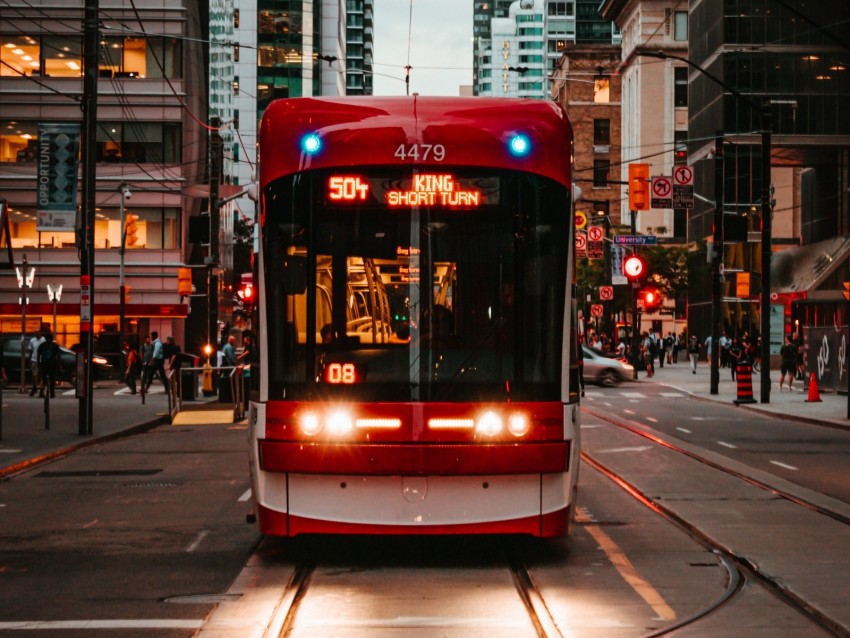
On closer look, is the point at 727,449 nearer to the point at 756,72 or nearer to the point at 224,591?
the point at 224,591

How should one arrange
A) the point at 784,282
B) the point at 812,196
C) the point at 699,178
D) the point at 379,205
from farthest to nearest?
the point at 699,178 < the point at 812,196 < the point at 784,282 < the point at 379,205

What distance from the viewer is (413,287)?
9.41 meters

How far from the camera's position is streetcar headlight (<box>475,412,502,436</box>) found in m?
9.27

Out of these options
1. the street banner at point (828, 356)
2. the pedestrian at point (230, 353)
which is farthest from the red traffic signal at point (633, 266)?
the pedestrian at point (230, 353)

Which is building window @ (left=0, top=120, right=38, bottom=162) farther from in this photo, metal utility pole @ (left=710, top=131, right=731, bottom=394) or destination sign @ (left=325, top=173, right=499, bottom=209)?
destination sign @ (left=325, top=173, right=499, bottom=209)

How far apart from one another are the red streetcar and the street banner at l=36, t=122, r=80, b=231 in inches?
639

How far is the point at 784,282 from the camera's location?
199 feet

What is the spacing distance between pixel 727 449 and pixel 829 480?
14.7 feet

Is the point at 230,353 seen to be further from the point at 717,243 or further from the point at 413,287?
the point at 413,287

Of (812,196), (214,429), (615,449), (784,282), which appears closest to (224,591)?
(615,449)

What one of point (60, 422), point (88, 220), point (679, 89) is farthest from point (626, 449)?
point (679, 89)

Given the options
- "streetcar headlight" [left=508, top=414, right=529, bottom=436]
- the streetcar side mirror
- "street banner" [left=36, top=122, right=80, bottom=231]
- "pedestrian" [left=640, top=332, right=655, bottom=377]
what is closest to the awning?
"pedestrian" [left=640, top=332, right=655, bottom=377]

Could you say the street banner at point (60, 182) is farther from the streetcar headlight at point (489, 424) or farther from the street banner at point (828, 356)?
the street banner at point (828, 356)

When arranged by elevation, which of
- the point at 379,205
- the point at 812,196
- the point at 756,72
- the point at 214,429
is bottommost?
the point at 214,429
